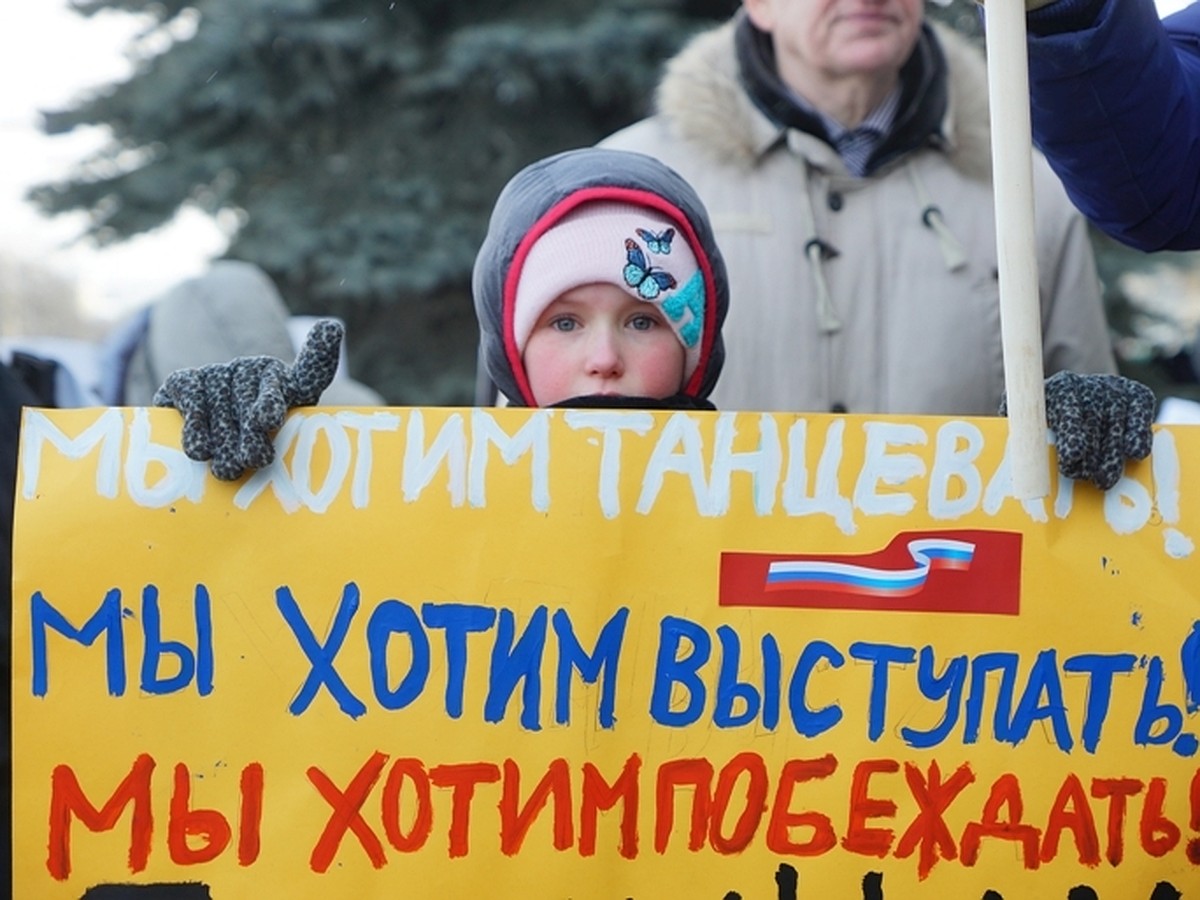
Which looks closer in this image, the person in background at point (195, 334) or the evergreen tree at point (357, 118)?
the person in background at point (195, 334)

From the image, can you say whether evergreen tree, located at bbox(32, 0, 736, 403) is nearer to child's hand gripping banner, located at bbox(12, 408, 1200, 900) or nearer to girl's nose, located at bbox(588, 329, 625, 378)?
girl's nose, located at bbox(588, 329, 625, 378)

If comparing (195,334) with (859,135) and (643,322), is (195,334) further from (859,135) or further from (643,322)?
(643,322)

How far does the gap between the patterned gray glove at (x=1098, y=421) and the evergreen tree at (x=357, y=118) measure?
12.7 feet

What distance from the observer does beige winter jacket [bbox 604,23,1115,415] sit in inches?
98.0

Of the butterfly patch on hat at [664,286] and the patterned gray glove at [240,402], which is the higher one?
the butterfly patch on hat at [664,286]

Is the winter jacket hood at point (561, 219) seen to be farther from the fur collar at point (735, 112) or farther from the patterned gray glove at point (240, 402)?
the fur collar at point (735, 112)

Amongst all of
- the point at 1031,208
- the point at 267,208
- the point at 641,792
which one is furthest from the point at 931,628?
the point at 267,208

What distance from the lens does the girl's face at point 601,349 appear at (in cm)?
188

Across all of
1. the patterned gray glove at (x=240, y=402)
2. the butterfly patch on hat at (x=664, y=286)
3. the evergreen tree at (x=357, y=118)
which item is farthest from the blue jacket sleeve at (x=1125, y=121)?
the evergreen tree at (x=357, y=118)

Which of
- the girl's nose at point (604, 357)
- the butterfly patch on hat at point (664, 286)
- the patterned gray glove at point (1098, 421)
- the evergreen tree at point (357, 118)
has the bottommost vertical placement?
the patterned gray glove at point (1098, 421)

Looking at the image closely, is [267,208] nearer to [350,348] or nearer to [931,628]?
[350,348]

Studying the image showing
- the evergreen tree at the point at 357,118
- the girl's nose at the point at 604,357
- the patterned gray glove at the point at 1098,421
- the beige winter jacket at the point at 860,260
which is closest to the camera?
the patterned gray glove at the point at 1098,421

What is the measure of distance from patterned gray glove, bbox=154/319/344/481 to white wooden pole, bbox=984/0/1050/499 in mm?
651

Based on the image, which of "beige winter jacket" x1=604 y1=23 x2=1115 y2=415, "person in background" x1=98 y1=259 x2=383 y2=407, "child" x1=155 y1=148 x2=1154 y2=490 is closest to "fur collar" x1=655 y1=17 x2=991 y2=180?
"beige winter jacket" x1=604 y1=23 x2=1115 y2=415
